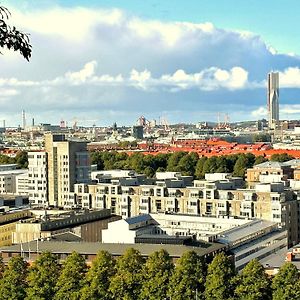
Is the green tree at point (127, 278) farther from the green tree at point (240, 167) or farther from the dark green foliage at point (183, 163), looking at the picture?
the green tree at point (240, 167)

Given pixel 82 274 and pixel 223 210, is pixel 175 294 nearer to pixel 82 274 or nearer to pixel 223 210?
pixel 82 274

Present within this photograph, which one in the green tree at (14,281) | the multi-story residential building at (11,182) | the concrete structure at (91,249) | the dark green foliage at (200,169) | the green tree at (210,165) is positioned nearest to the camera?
the green tree at (14,281)

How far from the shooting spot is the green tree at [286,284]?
77.3 ft

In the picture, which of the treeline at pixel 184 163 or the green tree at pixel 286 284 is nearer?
the green tree at pixel 286 284

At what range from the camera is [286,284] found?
23.9m

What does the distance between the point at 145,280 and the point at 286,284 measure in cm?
473

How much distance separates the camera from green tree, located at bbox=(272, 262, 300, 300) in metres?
23.5

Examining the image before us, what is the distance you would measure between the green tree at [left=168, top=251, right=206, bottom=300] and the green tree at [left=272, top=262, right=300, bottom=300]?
247 cm

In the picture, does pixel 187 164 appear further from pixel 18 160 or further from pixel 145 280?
pixel 145 280

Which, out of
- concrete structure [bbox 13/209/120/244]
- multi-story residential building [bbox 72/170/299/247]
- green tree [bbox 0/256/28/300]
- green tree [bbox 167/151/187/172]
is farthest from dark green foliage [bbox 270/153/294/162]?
green tree [bbox 0/256/28/300]

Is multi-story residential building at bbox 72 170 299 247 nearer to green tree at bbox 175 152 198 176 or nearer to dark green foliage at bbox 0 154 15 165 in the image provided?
green tree at bbox 175 152 198 176

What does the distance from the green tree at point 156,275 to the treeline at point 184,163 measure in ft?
150

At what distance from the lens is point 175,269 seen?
Result: 24938 millimetres

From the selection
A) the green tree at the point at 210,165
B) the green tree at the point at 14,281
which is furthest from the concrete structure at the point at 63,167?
the green tree at the point at 14,281
